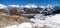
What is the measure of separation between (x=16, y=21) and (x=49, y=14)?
1.26 metres

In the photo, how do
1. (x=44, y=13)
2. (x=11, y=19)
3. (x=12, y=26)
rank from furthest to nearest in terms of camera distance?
(x=44, y=13)
(x=11, y=19)
(x=12, y=26)

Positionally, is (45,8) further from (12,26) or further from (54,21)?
(12,26)

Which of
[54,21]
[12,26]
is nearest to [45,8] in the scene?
[54,21]

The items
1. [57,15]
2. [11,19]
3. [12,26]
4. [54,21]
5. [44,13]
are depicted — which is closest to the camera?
[12,26]

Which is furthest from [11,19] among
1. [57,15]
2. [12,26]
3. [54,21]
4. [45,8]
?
[45,8]

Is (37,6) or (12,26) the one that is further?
(37,6)

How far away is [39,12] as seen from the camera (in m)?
3.97

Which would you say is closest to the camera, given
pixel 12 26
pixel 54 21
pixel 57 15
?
pixel 12 26

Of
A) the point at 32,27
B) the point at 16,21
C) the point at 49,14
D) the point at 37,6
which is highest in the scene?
the point at 37,6

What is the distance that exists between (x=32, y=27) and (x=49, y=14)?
1397 mm

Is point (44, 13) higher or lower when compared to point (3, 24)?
higher

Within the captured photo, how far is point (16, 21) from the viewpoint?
8.67 feet

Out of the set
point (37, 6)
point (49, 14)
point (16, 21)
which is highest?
point (37, 6)

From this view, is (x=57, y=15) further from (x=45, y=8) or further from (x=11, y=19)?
(x=11, y=19)
